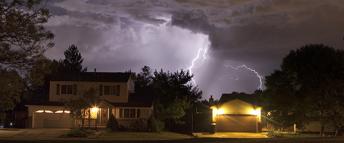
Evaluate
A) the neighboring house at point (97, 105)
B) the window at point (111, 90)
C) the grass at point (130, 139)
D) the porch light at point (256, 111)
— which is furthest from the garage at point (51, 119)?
the porch light at point (256, 111)

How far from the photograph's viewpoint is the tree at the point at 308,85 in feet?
174

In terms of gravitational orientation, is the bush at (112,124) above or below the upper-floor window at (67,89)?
below

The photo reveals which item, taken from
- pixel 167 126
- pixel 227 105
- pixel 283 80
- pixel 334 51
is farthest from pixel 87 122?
pixel 334 51

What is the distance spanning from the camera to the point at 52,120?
209 feet

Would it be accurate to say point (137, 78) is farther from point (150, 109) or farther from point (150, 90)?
point (150, 109)

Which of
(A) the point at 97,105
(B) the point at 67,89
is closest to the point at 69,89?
(B) the point at 67,89

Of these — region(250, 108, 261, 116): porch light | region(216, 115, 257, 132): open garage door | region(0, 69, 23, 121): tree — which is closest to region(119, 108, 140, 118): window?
region(216, 115, 257, 132): open garage door

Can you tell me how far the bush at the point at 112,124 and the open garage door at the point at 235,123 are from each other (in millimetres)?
14470

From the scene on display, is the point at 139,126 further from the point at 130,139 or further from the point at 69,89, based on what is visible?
the point at 130,139

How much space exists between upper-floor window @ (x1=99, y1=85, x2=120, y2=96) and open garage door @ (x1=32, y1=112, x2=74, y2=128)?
4.88 m

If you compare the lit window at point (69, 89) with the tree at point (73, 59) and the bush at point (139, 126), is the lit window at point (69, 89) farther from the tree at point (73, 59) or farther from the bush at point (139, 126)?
the tree at point (73, 59)

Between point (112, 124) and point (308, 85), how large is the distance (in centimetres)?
1946

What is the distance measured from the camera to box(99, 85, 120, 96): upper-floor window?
216 ft

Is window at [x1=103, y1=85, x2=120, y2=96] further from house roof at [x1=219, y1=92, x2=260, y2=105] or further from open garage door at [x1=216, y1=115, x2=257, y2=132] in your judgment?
house roof at [x1=219, y1=92, x2=260, y2=105]
